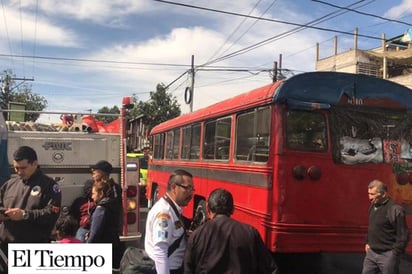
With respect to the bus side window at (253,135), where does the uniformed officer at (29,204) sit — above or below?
below

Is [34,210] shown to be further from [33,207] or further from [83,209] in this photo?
[83,209]

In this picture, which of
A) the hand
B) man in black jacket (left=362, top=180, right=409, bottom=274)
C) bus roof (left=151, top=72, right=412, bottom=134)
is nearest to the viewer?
the hand

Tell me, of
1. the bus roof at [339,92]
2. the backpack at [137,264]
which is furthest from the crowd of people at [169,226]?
the bus roof at [339,92]

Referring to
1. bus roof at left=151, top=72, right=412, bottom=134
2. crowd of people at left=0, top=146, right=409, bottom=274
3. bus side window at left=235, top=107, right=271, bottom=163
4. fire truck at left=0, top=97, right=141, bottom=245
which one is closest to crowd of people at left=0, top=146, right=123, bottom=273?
crowd of people at left=0, top=146, right=409, bottom=274

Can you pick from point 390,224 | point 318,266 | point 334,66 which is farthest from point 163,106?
point 390,224

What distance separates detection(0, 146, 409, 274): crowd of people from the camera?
309 cm

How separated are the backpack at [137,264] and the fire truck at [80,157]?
9.24ft

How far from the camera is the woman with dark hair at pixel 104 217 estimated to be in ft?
13.2

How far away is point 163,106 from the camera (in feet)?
112

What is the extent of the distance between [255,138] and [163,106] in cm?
2786

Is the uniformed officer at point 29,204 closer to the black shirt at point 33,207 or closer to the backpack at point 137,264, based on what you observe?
the black shirt at point 33,207

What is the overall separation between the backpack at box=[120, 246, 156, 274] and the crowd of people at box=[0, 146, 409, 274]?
0.37 ft

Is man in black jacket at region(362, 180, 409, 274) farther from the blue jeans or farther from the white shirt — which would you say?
the white shirt

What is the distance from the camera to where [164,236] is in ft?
10.3
